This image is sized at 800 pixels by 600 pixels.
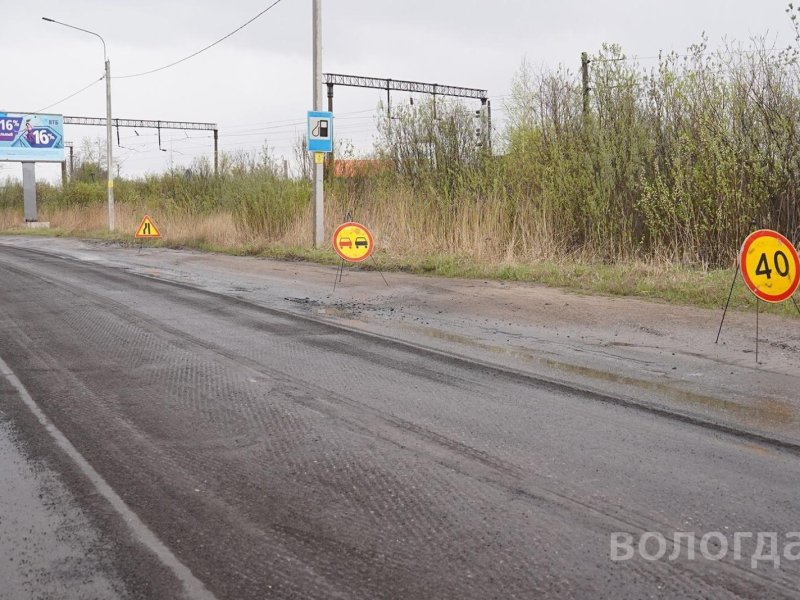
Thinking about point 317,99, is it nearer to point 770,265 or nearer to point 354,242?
point 354,242

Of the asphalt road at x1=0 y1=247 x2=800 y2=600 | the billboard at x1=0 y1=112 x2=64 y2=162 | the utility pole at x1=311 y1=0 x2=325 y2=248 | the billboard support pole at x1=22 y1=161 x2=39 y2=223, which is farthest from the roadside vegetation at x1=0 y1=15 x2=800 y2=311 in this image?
the billboard at x1=0 y1=112 x2=64 y2=162

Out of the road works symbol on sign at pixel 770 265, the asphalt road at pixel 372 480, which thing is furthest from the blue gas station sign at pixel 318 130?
the road works symbol on sign at pixel 770 265

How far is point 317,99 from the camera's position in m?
20.5

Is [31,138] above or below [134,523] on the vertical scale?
above

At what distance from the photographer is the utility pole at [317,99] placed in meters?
20.3

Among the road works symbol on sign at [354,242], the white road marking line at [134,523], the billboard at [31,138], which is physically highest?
the billboard at [31,138]

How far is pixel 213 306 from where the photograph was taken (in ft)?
37.1

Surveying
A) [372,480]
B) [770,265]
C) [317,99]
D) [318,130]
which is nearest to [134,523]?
[372,480]

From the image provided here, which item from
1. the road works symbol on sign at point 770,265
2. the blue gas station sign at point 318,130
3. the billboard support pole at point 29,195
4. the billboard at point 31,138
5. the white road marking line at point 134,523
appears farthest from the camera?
the billboard at point 31,138

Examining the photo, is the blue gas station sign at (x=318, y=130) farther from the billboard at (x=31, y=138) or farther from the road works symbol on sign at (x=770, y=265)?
the billboard at (x=31, y=138)

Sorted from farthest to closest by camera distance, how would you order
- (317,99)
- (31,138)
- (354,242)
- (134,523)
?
(31,138), (317,99), (354,242), (134,523)

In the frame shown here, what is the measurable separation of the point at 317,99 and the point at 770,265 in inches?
576

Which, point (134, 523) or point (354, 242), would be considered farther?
point (354, 242)

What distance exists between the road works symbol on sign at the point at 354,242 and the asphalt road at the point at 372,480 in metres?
6.78
